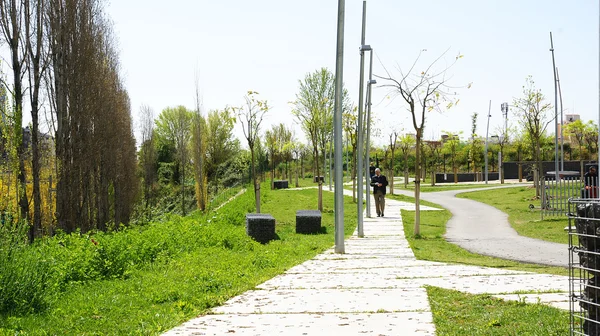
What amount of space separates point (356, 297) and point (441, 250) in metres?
7.00

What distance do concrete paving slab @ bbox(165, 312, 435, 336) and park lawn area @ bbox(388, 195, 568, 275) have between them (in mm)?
4421

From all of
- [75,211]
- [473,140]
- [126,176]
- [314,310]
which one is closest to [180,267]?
[314,310]

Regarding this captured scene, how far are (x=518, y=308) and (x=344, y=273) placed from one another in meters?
4.07

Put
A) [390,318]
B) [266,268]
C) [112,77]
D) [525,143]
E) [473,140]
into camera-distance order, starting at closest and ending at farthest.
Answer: [390,318] < [266,268] < [112,77] < [525,143] < [473,140]

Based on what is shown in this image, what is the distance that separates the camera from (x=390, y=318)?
261 inches

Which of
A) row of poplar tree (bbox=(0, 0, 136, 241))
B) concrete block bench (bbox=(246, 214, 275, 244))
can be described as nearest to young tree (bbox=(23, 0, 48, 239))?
row of poplar tree (bbox=(0, 0, 136, 241))

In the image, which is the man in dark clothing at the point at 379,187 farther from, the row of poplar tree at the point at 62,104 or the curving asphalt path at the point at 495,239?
the row of poplar tree at the point at 62,104

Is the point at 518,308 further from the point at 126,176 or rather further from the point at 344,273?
the point at 126,176

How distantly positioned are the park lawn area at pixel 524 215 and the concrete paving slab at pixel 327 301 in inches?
341

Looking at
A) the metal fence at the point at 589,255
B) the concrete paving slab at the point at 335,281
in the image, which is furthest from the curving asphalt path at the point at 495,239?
the metal fence at the point at 589,255

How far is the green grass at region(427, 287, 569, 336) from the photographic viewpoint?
568 cm

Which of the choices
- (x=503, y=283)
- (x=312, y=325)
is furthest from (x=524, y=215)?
(x=312, y=325)

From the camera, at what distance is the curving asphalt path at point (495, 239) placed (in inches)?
513

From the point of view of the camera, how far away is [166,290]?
8.46m
